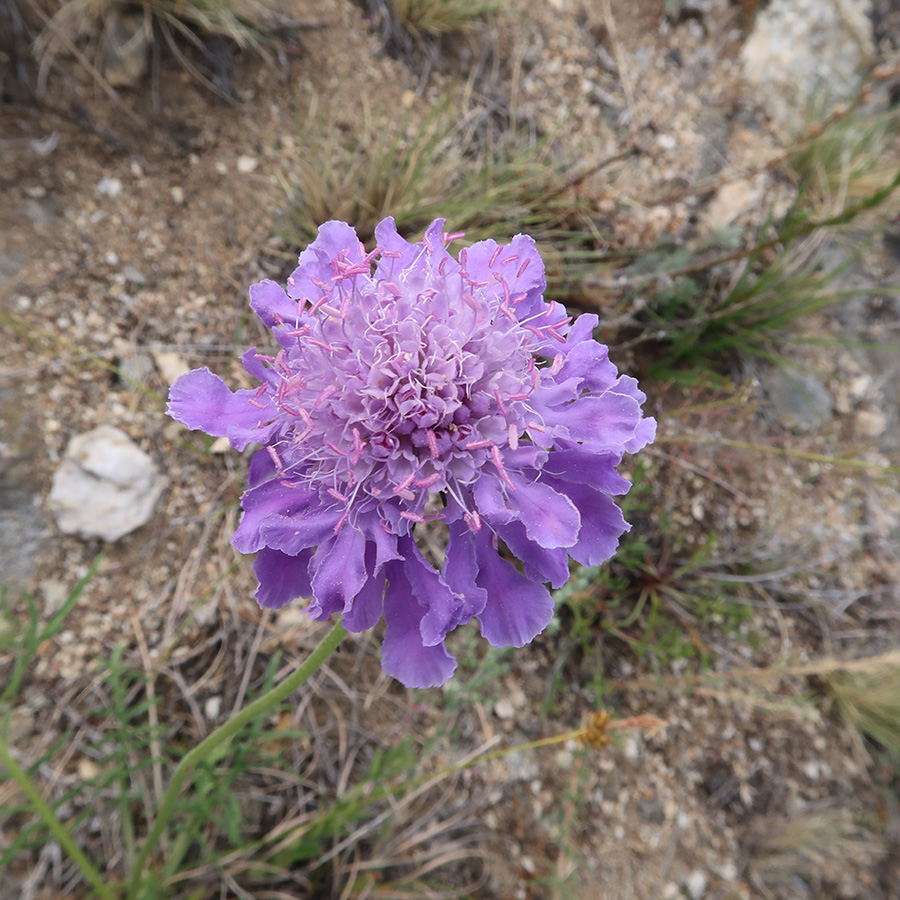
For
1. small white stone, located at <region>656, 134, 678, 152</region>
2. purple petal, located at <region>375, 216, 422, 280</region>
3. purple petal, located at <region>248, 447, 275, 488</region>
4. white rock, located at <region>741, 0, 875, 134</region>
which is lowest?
purple petal, located at <region>248, 447, 275, 488</region>

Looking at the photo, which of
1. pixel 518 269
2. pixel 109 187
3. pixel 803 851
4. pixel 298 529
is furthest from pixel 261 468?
pixel 803 851

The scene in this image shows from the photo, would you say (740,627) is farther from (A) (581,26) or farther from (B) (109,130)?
(B) (109,130)

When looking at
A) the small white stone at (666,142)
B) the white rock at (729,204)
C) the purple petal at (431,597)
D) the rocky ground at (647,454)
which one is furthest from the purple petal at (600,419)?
the small white stone at (666,142)

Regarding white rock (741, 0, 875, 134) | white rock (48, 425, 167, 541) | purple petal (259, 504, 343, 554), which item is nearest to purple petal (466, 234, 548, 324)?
purple petal (259, 504, 343, 554)

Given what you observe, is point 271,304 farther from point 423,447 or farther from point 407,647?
point 407,647

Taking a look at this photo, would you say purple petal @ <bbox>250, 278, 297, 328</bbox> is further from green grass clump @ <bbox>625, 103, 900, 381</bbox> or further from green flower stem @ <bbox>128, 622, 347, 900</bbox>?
green grass clump @ <bbox>625, 103, 900, 381</bbox>

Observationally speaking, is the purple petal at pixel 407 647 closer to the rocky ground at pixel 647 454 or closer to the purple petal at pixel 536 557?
the purple petal at pixel 536 557

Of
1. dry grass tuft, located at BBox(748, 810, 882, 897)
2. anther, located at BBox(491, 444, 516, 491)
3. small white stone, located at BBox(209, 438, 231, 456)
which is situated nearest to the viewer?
anther, located at BBox(491, 444, 516, 491)
